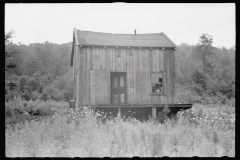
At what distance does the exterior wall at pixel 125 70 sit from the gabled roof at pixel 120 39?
1.16ft

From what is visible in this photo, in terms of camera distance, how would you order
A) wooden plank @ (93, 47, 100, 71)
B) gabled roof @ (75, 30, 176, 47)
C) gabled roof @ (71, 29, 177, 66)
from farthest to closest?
gabled roof @ (75, 30, 176, 47), gabled roof @ (71, 29, 177, 66), wooden plank @ (93, 47, 100, 71)

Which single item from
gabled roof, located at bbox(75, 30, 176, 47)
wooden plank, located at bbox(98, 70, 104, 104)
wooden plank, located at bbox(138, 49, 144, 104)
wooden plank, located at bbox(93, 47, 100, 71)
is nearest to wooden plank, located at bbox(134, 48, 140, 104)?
wooden plank, located at bbox(138, 49, 144, 104)

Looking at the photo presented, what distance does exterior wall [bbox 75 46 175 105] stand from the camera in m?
19.2

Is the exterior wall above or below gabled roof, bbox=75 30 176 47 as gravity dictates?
below

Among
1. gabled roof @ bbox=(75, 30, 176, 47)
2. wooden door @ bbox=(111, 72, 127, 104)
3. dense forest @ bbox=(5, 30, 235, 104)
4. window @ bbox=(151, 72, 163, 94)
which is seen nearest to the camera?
gabled roof @ bbox=(75, 30, 176, 47)

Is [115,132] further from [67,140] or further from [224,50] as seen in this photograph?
[224,50]

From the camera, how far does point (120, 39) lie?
69.2 feet

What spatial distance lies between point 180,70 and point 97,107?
5276 centimetres

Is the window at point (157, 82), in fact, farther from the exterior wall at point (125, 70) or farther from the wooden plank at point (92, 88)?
the wooden plank at point (92, 88)

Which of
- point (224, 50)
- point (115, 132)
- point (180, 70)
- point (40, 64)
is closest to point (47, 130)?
point (115, 132)

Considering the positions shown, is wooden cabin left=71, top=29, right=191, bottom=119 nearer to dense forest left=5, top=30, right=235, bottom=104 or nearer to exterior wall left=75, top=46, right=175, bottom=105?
exterior wall left=75, top=46, right=175, bottom=105

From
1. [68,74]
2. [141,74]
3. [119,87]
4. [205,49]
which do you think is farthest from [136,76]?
[205,49]

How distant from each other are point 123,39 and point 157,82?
13.5 ft

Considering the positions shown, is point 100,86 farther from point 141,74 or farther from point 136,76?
point 141,74
